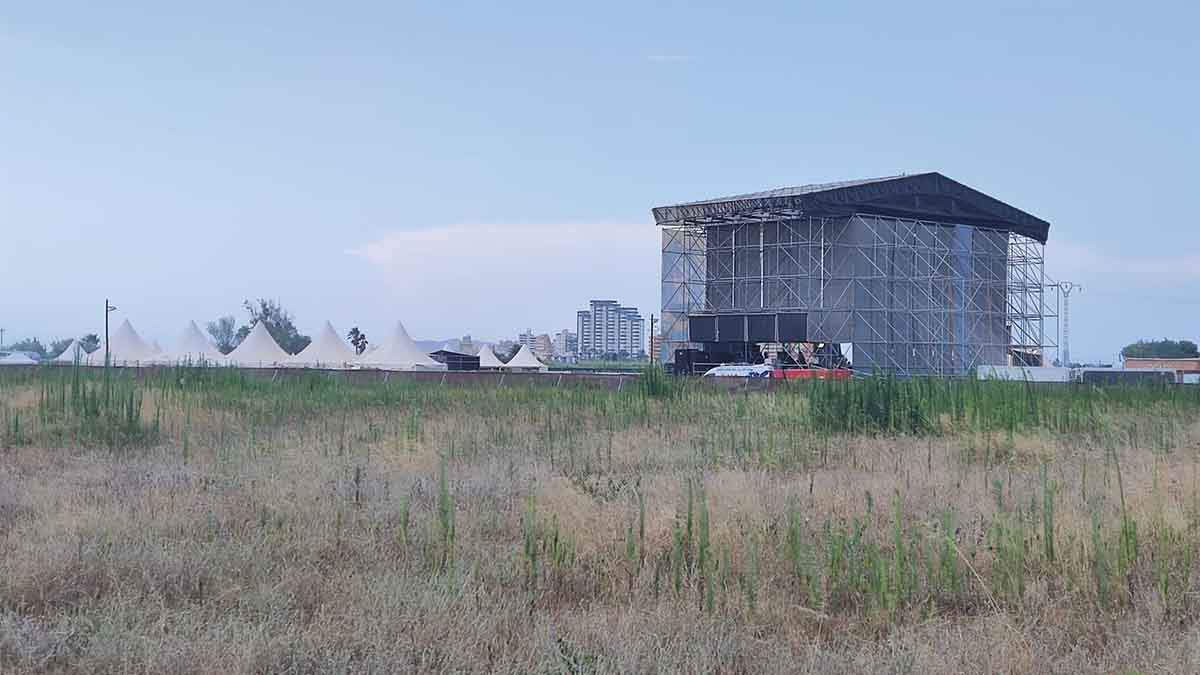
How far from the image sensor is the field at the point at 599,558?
5.26 m

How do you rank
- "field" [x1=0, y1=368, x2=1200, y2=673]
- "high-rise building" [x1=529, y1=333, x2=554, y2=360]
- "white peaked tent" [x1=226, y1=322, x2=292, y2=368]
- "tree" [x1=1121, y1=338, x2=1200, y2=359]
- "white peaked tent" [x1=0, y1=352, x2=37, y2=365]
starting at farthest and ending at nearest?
"high-rise building" [x1=529, y1=333, x2=554, y2=360] → "tree" [x1=1121, y1=338, x2=1200, y2=359] → "white peaked tent" [x1=226, y1=322, x2=292, y2=368] → "white peaked tent" [x1=0, y1=352, x2=37, y2=365] → "field" [x1=0, y1=368, x2=1200, y2=673]

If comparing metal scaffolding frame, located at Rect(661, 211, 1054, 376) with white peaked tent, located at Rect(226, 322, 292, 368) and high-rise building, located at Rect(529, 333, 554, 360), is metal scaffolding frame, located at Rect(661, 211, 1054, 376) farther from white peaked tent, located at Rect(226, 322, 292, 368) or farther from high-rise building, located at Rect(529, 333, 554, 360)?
high-rise building, located at Rect(529, 333, 554, 360)

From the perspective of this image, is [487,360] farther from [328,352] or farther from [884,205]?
[884,205]

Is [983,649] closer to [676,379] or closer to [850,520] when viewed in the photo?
[850,520]

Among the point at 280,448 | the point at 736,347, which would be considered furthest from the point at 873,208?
the point at 280,448

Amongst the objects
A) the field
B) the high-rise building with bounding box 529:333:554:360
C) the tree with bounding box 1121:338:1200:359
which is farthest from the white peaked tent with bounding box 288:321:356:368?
the high-rise building with bounding box 529:333:554:360

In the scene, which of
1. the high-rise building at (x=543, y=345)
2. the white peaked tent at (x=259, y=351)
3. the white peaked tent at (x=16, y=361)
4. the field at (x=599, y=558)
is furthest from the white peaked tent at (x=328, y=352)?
the high-rise building at (x=543, y=345)

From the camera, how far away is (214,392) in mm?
19172

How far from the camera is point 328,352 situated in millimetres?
52438

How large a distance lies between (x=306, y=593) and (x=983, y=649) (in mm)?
3702

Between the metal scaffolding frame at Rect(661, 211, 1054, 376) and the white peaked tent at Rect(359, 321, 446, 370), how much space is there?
12.0 meters

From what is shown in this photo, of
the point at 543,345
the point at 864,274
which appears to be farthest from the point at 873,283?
the point at 543,345

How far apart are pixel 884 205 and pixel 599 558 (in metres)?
42.0

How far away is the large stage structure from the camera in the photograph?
1800 inches
